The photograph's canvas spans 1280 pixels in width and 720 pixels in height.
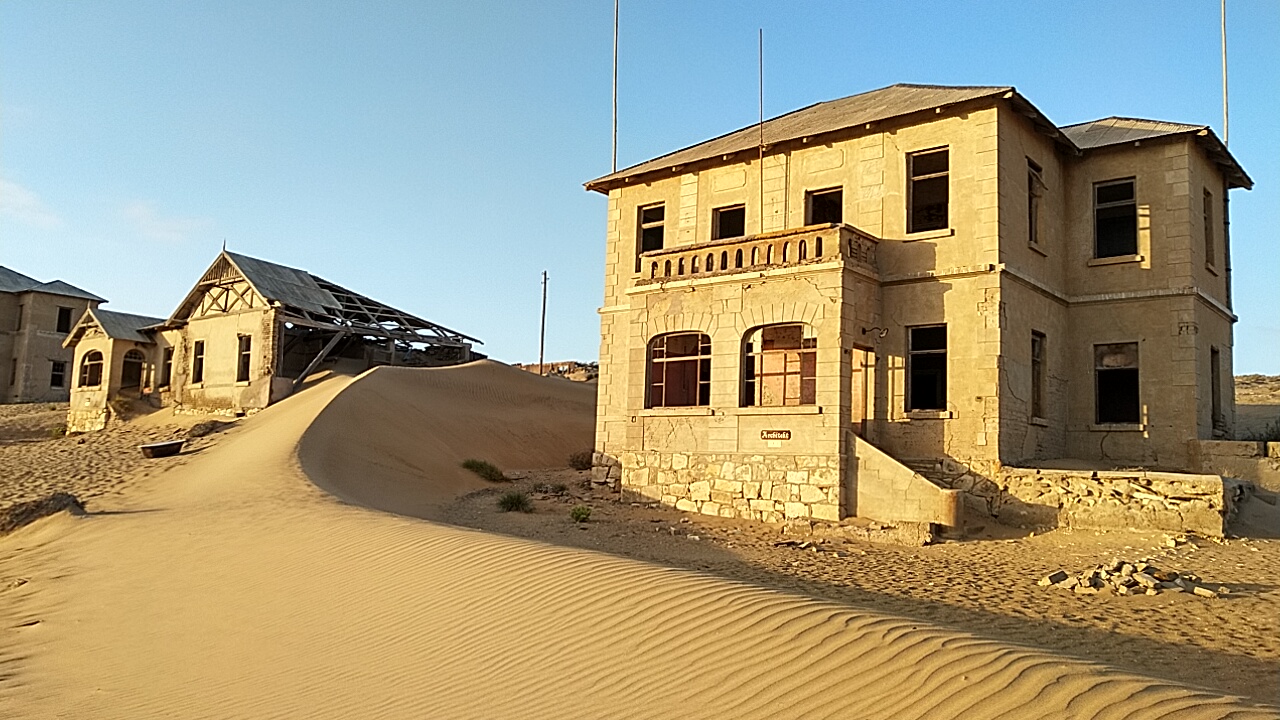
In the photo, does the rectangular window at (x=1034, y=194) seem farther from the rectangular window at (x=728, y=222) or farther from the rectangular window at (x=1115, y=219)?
the rectangular window at (x=728, y=222)

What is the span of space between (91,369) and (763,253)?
3102 centimetres

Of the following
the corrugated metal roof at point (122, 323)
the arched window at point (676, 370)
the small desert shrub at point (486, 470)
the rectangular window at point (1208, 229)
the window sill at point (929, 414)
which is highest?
the rectangular window at point (1208, 229)

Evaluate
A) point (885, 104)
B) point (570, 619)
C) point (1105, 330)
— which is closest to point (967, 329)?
point (1105, 330)

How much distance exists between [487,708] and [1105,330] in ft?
53.7

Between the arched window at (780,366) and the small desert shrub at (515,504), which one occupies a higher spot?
the arched window at (780,366)

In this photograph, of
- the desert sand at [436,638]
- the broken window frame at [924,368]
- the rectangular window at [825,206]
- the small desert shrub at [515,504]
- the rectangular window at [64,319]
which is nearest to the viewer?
the desert sand at [436,638]

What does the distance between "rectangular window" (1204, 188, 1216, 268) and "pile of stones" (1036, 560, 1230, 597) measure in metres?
10.9

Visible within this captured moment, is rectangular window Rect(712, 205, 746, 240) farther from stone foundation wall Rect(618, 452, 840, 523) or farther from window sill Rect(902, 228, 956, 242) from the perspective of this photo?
stone foundation wall Rect(618, 452, 840, 523)

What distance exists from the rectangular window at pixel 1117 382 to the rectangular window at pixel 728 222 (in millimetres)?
7786

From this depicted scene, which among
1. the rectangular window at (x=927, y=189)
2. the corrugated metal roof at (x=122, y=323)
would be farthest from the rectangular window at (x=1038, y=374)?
the corrugated metal roof at (x=122, y=323)

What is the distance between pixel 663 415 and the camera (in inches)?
739

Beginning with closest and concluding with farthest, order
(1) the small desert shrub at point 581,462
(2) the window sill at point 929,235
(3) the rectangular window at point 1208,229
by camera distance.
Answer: (2) the window sill at point 929,235
(3) the rectangular window at point 1208,229
(1) the small desert shrub at point 581,462

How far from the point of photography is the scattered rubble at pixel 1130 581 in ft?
35.1

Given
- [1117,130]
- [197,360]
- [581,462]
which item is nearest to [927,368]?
[1117,130]
